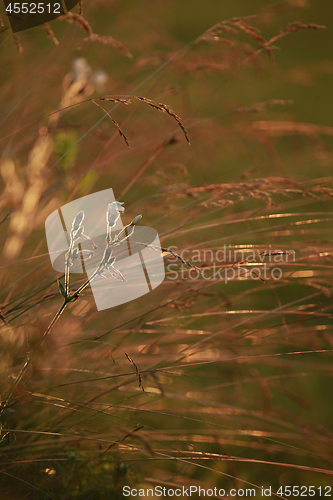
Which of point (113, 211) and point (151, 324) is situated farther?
point (151, 324)

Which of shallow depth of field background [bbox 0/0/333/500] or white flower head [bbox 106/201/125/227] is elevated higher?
white flower head [bbox 106/201/125/227]

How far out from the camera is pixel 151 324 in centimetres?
104

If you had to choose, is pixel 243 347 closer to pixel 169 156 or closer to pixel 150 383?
pixel 150 383

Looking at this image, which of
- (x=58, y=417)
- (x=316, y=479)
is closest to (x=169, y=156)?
(x=58, y=417)

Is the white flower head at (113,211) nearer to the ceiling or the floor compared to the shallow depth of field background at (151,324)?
nearer to the ceiling

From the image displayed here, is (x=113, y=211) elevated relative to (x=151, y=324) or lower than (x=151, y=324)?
elevated

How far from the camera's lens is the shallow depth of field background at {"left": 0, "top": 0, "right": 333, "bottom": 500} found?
96 centimetres

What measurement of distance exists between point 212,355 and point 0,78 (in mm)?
1573

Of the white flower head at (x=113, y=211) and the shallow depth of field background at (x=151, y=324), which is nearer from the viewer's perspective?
→ the white flower head at (x=113, y=211)

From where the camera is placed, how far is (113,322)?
1326mm

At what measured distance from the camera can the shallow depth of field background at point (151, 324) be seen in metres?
0.96

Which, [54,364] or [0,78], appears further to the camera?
[0,78]

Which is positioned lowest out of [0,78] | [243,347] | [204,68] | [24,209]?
[243,347]

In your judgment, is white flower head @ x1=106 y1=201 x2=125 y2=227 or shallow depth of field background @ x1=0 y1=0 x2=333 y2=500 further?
shallow depth of field background @ x1=0 y1=0 x2=333 y2=500
